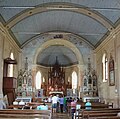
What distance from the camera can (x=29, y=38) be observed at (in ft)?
63.2

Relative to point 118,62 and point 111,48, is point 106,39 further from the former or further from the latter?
point 118,62

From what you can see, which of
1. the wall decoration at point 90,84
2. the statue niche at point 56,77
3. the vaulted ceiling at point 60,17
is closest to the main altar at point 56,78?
the statue niche at point 56,77

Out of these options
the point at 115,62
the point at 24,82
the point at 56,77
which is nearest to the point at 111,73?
the point at 115,62

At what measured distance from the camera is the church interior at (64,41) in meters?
12.9

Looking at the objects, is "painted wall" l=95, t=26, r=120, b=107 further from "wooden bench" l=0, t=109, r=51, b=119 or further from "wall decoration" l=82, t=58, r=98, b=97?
"wooden bench" l=0, t=109, r=51, b=119

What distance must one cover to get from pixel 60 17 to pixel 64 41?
449cm

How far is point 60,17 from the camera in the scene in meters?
15.5

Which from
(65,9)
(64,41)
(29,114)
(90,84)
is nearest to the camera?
(29,114)

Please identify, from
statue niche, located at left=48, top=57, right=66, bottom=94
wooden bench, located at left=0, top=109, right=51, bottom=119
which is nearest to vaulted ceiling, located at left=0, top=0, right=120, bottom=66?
wooden bench, located at left=0, top=109, right=51, bottom=119

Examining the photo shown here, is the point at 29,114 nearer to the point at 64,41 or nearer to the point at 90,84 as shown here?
the point at 90,84

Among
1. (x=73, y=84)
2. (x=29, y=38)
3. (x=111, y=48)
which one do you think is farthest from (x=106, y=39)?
(x=73, y=84)

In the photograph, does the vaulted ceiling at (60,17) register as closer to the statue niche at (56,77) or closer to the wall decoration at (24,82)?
the wall decoration at (24,82)

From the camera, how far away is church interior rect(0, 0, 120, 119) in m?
12.9

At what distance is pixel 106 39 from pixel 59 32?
4459 mm
